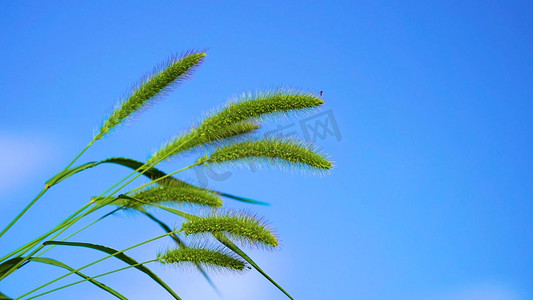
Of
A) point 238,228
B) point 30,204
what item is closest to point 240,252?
point 238,228

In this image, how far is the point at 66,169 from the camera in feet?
9.34

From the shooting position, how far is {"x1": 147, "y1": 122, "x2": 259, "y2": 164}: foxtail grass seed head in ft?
9.39

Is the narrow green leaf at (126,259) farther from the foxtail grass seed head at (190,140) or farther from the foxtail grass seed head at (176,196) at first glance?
the foxtail grass seed head at (190,140)

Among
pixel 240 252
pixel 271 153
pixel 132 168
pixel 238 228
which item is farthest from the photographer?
pixel 132 168

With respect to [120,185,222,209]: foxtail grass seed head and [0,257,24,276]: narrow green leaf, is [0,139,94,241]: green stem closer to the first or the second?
[0,257,24,276]: narrow green leaf

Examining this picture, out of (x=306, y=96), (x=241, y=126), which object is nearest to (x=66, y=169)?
(x=241, y=126)

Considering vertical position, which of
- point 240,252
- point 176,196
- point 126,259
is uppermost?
point 176,196

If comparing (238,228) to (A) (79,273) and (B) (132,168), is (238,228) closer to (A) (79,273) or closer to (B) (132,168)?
(A) (79,273)

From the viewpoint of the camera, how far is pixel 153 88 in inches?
115

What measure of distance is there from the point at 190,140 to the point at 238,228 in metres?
0.60

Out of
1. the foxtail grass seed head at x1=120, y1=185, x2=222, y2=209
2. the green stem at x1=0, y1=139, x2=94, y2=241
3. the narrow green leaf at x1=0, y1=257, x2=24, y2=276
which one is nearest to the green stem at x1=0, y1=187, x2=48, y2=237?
the green stem at x1=0, y1=139, x2=94, y2=241

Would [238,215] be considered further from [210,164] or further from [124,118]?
[124,118]

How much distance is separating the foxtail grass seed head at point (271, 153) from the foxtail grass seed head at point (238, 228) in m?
0.35

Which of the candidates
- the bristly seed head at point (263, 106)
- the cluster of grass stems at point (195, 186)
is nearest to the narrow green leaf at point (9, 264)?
the cluster of grass stems at point (195, 186)
